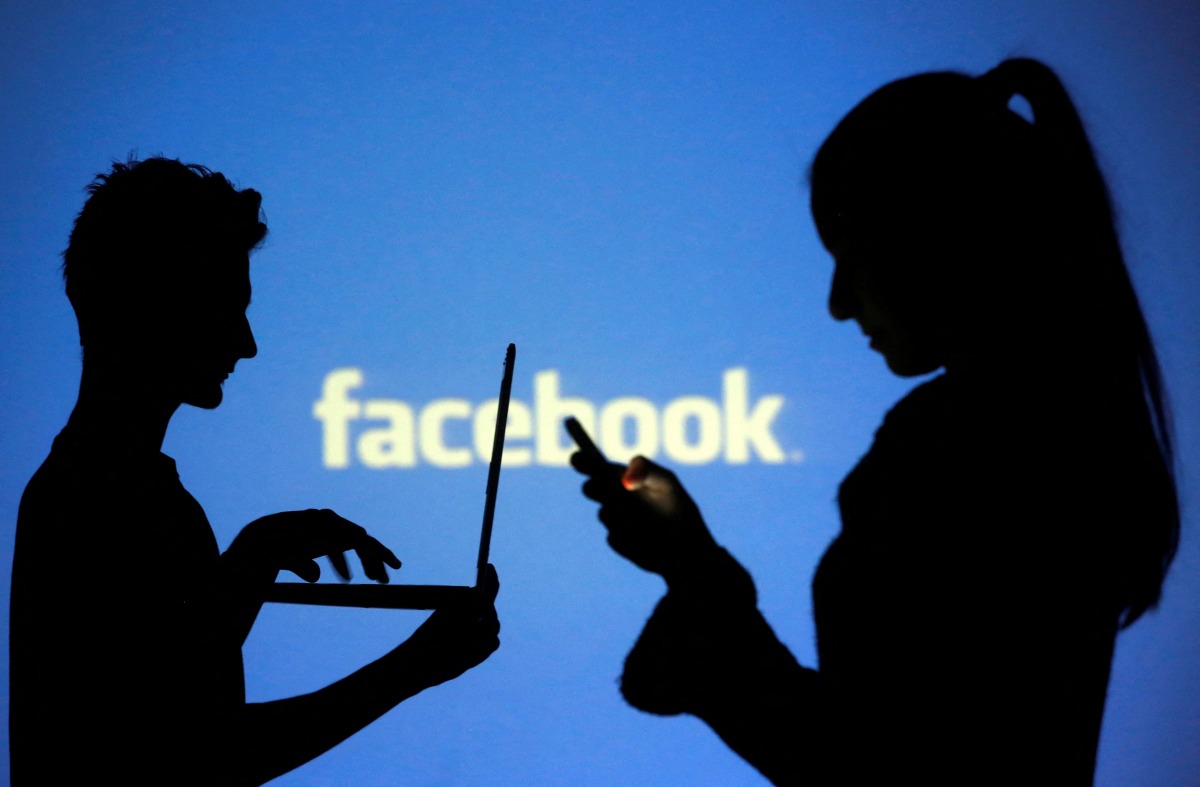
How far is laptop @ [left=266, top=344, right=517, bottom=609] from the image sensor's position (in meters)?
0.70

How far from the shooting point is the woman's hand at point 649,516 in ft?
2.07

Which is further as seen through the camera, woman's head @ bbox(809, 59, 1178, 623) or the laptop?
the laptop

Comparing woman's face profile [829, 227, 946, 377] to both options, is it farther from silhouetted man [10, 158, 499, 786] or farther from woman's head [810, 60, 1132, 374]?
silhouetted man [10, 158, 499, 786]

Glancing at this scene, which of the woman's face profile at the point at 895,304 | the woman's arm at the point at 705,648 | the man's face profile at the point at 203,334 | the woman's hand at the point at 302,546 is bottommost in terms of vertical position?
the woman's arm at the point at 705,648

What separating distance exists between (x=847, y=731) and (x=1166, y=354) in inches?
57.1

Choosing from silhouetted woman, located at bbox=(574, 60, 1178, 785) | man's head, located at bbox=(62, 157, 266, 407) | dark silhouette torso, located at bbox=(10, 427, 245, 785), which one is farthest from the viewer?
man's head, located at bbox=(62, 157, 266, 407)

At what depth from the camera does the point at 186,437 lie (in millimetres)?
1506

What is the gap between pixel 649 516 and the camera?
25.3 inches

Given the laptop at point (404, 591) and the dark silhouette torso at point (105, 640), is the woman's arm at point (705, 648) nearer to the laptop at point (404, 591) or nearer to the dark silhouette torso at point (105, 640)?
the laptop at point (404, 591)

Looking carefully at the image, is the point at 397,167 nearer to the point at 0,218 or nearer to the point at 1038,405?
the point at 0,218

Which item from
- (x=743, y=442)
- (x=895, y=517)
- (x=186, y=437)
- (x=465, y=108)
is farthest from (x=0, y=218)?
(x=895, y=517)

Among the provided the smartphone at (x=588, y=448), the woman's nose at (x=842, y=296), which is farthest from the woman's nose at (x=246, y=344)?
the woman's nose at (x=842, y=296)

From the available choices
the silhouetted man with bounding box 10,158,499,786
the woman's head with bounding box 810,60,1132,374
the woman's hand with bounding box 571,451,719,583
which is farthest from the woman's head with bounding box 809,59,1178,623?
the silhouetted man with bounding box 10,158,499,786

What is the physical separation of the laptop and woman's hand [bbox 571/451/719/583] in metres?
0.13
